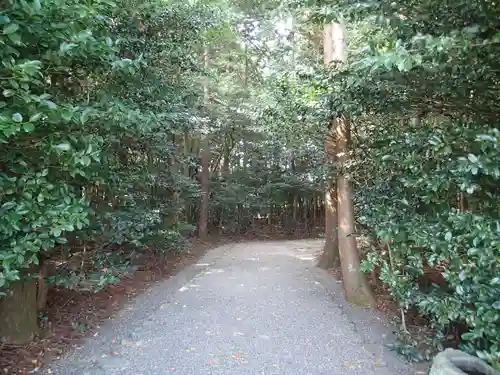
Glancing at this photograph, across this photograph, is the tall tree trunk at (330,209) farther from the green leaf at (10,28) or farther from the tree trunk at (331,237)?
the green leaf at (10,28)

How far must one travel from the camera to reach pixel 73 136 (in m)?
2.70

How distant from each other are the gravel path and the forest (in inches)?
21.3

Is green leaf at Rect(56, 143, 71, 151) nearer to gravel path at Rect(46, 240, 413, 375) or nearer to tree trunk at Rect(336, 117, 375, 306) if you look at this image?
gravel path at Rect(46, 240, 413, 375)

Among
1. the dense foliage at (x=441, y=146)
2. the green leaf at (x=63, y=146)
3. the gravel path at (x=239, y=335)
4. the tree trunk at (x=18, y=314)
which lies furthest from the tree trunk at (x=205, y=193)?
the green leaf at (x=63, y=146)

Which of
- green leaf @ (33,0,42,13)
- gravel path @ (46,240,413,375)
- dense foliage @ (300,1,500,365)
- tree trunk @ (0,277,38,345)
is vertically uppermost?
green leaf @ (33,0,42,13)

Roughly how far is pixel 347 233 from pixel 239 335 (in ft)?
8.81

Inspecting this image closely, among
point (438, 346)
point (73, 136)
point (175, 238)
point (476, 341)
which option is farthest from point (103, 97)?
point (175, 238)

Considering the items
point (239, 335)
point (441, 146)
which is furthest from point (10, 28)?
point (239, 335)

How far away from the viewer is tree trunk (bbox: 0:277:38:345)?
12.3 ft

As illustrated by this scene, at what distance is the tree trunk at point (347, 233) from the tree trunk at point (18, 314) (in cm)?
436

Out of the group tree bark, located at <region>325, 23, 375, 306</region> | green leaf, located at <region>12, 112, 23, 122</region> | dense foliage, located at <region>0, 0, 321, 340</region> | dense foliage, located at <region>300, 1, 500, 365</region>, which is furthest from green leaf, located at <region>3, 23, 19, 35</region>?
tree bark, located at <region>325, 23, 375, 306</region>

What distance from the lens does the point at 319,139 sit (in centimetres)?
712

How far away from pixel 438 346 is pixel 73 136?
3887 mm

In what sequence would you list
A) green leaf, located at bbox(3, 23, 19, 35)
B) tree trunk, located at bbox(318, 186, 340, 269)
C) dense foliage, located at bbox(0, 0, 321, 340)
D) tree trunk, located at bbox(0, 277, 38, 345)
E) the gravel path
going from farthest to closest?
tree trunk, located at bbox(318, 186, 340, 269), tree trunk, located at bbox(0, 277, 38, 345), the gravel path, dense foliage, located at bbox(0, 0, 321, 340), green leaf, located at bbox(3, 23, 19, 35)
